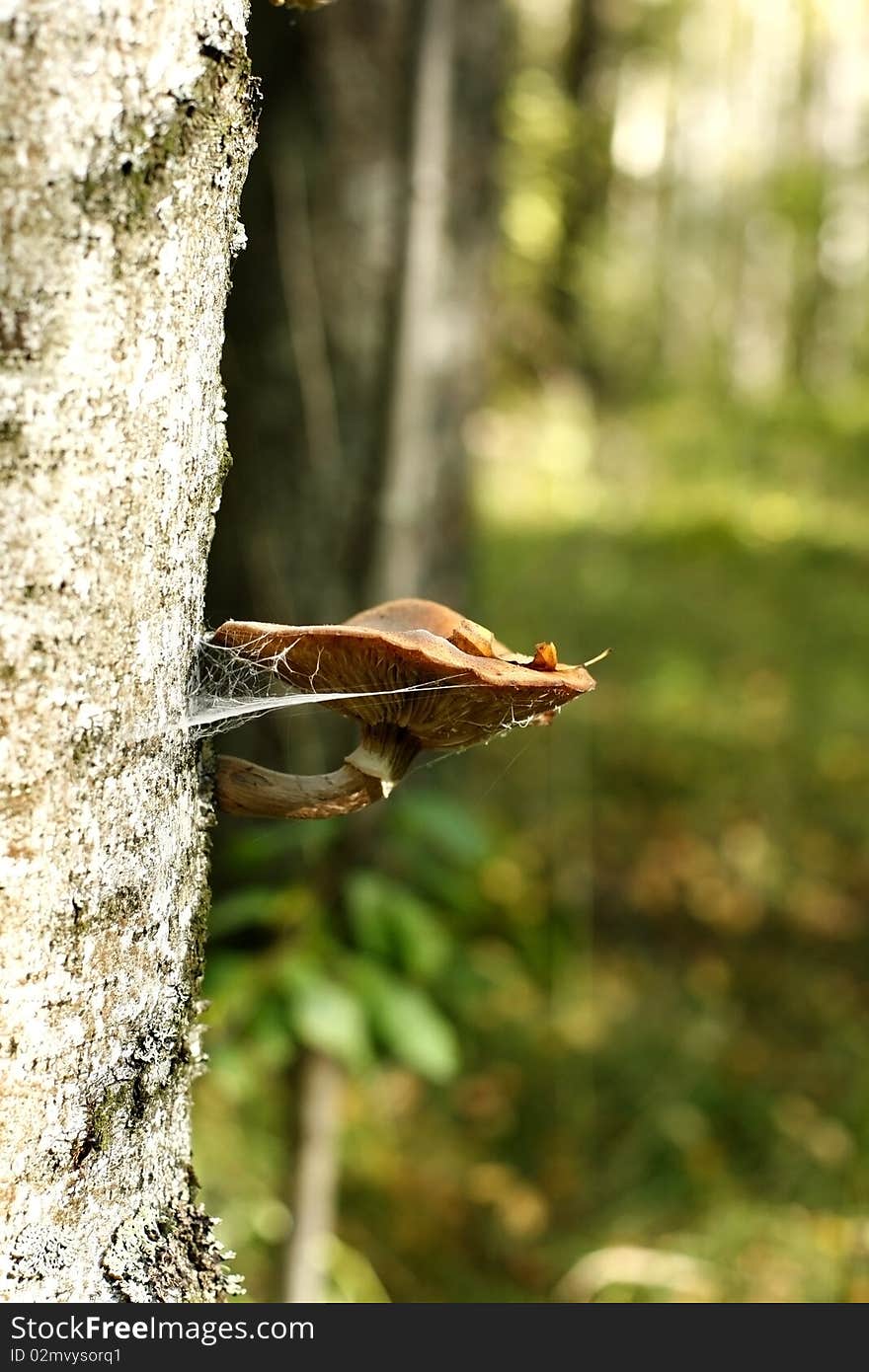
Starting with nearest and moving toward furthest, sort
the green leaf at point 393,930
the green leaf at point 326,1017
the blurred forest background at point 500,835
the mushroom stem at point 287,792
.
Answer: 1. the mushroom stem at point 287,792
2. the green leaf at point 326,1017
3. the green leaf at point 393,930
4. the blurred forest background at point 500,835

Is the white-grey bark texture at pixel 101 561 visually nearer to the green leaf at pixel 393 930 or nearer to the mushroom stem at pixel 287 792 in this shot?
the mushroom stem at pixel 287 792

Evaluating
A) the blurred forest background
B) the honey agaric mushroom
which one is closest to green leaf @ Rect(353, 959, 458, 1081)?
the blurred forest background

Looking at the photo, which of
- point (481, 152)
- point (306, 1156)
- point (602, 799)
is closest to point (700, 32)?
point (602, 799)

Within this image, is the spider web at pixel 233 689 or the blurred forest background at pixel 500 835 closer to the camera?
the spider web at pixel 233 689

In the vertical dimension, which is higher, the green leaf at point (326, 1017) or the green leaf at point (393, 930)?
the green leaf at point (393, 930)

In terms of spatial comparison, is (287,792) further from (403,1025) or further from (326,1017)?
(403,1025)

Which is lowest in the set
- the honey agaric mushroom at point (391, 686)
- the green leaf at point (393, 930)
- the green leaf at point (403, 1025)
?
the green leaf at point (403, 1025)

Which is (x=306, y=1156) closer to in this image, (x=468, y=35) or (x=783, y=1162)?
(x=783, y=1162)

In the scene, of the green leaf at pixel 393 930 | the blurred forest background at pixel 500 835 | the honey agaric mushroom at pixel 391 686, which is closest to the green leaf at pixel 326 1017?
the blurred forest background at pixel 500 835
